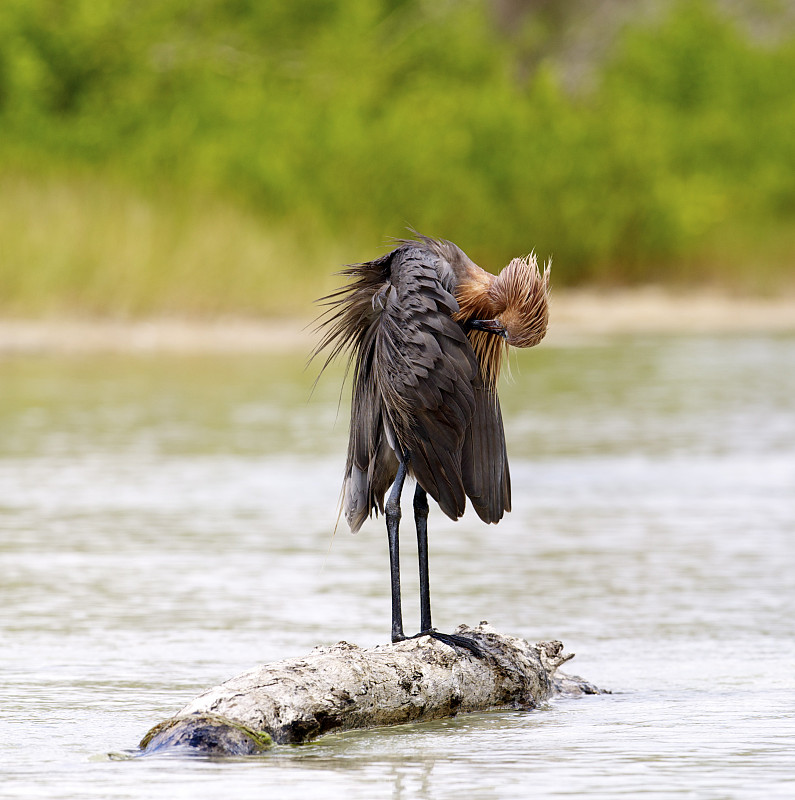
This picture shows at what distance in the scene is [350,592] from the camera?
7.60m

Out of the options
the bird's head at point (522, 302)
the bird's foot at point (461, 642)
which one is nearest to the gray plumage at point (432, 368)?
the bird's head at point (522, 302)

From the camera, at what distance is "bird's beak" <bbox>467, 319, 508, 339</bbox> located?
5.41 m

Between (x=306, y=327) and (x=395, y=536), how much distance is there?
12893 millimetres

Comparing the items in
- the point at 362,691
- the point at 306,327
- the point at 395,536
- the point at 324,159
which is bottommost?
the point at 362,691

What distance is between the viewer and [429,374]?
5504 mm

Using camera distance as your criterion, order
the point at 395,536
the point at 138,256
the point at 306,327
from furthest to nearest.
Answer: the point at 138,256 → the point at 306,327 → the point at 395,536

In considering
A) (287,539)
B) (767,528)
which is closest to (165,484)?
(287,539)

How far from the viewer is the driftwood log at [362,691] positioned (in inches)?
195

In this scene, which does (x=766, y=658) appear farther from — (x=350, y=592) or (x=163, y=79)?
(x=163, y=79)

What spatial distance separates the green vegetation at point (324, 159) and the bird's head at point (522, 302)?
1778 cm

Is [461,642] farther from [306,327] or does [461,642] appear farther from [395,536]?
[306,327]

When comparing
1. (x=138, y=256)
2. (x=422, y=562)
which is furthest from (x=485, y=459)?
(x=138, y=256)

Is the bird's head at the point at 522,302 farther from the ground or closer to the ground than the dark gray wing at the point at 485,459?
farther from the ground

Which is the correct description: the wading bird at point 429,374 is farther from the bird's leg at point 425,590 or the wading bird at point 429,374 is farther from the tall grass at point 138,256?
the tall grass at point 138,256
